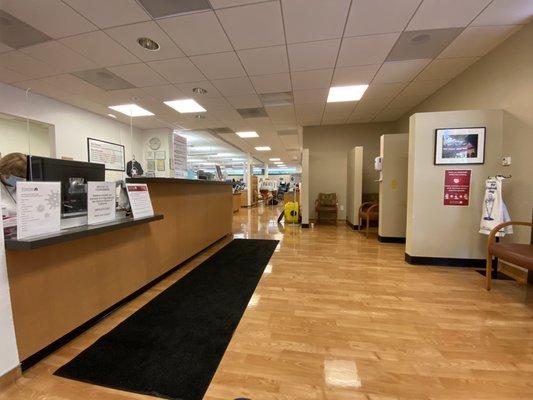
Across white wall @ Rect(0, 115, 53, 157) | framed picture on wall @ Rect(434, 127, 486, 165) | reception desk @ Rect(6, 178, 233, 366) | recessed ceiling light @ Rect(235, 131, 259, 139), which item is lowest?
reception desk @ Rect(6, 178, 233, 366)

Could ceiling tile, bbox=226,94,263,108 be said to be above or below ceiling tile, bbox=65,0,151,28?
above

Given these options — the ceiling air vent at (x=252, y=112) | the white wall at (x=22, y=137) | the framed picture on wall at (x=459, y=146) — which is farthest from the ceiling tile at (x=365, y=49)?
the white wall at (x=22, y=137)

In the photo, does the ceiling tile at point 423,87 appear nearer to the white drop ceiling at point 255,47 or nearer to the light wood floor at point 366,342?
the white drop ceiling at point 255,47

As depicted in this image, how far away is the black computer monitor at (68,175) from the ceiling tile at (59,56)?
89.5 inches

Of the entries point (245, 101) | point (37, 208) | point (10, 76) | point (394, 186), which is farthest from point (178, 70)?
point (394, 186)

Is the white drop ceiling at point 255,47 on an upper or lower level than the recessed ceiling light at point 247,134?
upper

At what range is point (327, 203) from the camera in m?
6.71

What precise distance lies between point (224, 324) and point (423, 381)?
4.40 ft

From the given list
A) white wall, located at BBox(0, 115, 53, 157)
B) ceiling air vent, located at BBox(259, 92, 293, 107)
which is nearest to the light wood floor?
ceiling air vent, located at BBox(259, 92, 293, 107)

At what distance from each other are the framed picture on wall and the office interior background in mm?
64

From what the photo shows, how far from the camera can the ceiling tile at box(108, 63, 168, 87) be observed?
137 inches

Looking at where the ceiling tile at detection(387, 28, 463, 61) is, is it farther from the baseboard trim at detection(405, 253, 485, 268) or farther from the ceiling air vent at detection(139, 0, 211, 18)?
the baseboard trim at detection(405, 253, 485, 268)

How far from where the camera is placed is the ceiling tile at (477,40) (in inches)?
106

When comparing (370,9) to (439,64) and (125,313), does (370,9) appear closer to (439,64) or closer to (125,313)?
(439,64)
